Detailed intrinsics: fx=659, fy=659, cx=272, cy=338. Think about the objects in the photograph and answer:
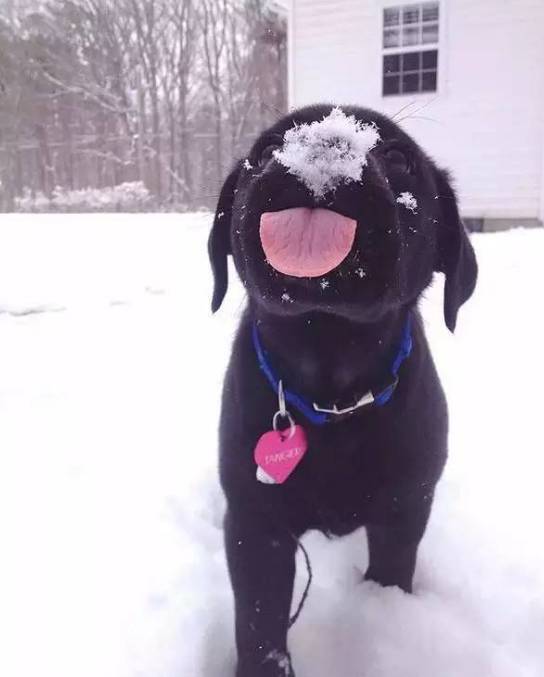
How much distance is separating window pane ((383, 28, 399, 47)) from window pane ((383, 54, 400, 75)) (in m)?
0.16

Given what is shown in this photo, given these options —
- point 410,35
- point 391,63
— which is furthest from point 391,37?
point 391,63

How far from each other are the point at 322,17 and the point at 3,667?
9475mm

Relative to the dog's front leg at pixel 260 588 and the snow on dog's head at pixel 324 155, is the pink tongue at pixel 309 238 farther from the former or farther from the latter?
the dog's front leg at pixel 260 588

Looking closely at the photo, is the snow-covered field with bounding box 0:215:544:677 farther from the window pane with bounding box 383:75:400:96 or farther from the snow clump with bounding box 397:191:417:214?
the window pane with bounding box 383:75:400:96

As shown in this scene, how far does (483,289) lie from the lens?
15.8 ft

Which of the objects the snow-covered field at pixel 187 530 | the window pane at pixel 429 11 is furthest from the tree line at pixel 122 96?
the snow-covered field at pixel 187 530

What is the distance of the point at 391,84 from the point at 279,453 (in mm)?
8773

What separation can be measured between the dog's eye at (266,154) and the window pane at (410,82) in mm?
8436

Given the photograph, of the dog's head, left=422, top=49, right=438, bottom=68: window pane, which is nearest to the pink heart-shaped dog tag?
the dog's head

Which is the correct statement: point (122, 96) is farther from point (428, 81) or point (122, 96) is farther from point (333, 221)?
point (333, 221)

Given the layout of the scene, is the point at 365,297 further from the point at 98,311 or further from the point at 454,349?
the point at 98,311

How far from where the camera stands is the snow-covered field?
5.08 ft

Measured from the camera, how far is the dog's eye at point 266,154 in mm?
1327

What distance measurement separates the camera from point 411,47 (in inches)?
352
